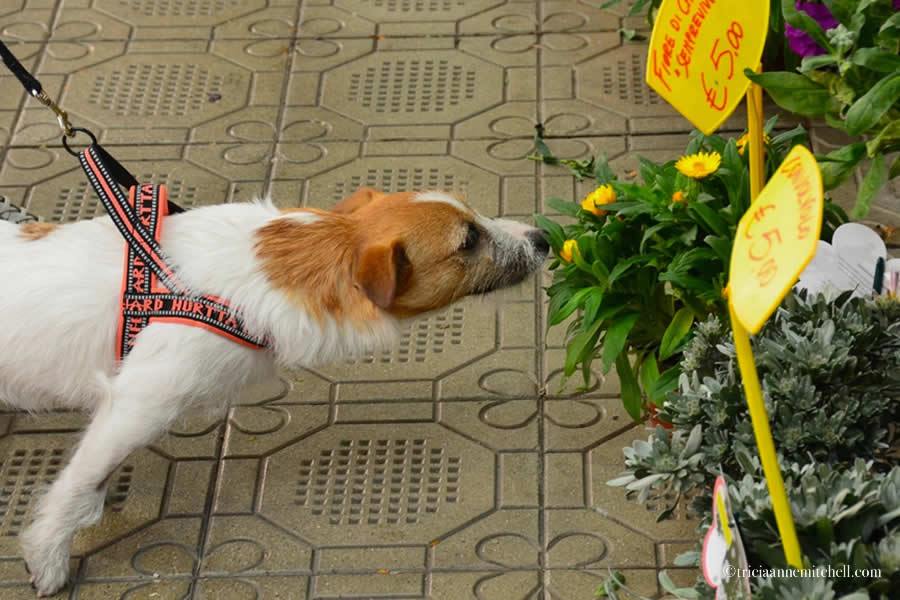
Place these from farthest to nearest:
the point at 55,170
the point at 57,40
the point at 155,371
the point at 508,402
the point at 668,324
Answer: the point at 57,40
the point at 55,170
the point at 508,402
the point at 668,324
the point at 155,371

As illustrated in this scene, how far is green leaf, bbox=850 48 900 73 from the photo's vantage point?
3.57 m

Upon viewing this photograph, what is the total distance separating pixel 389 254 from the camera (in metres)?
3.62

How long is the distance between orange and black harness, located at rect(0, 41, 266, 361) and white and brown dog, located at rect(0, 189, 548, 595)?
0.03 metres

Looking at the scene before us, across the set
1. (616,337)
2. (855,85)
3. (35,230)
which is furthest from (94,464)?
(855,85)

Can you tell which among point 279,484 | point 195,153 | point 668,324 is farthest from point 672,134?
point 279,484

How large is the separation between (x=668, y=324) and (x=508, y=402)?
0.69 metres

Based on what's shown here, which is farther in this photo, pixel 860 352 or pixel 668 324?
pixel 668 324

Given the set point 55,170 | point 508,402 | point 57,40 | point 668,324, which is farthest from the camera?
point 57,40

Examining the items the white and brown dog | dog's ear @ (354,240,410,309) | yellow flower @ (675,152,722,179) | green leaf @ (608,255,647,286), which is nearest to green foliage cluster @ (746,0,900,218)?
yellow flower @ (675,152,722,179)

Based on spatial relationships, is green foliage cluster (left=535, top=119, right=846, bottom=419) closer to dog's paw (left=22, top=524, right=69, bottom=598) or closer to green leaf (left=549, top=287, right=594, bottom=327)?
green leaf (left=549, top=287, right=594, bottom=327)

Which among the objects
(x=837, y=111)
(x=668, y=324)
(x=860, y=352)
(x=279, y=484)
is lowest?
(x=279, y=484)

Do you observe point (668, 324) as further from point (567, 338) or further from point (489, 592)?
point (489, 592)

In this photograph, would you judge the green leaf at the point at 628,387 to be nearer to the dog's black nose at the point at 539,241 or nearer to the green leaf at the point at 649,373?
the green leaf at the point at 649,373

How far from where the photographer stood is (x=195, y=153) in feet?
18.9
